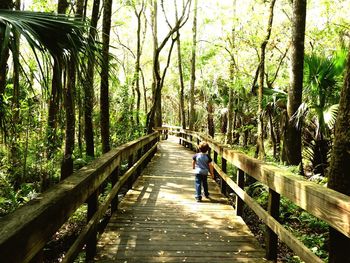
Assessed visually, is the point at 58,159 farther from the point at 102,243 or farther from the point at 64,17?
the point at 64,17

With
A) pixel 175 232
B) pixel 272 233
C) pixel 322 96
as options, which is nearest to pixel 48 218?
pixel 272 233

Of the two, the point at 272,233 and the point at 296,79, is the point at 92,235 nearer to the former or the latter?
the point at 272,233

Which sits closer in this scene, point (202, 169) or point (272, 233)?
point (272, 233)

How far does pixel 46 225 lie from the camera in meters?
2.26

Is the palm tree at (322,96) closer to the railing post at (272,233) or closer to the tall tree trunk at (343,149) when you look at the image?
the railing post at (272,233)

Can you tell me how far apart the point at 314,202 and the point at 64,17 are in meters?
2.81

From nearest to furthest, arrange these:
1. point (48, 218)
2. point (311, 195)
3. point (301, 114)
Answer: point (48, 218)
point (311, 195)
point (301, 114)

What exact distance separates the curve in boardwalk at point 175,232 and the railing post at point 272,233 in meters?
0.12

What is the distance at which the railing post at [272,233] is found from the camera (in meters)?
3.96

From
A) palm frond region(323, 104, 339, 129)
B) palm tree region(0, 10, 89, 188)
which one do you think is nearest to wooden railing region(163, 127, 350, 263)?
palm tree region(0, 10, 89, 188)

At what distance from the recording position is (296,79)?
859 cm

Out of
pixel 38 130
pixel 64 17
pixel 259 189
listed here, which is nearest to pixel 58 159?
pixel 38 130

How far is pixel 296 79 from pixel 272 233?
5.49m

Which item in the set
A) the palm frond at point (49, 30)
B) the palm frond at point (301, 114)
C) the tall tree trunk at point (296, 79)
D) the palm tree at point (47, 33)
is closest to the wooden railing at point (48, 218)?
the palm tree at point (47, 33)
